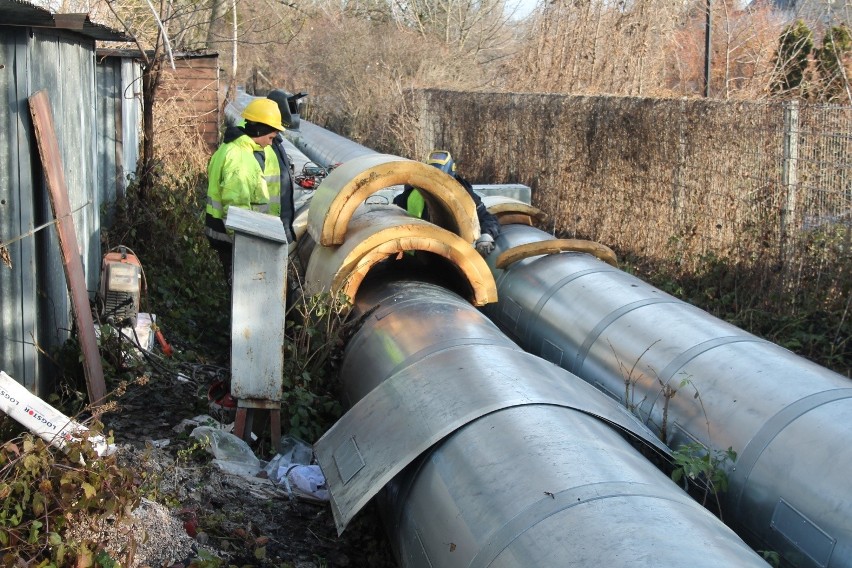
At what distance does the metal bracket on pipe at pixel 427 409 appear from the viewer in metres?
3.92

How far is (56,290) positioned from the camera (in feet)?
18.2

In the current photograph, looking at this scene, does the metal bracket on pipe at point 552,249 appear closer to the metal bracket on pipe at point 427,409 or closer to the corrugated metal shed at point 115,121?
the metal bracket on pipe at point 427,409

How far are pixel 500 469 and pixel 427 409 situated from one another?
2.22 feet

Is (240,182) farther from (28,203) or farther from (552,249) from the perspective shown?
(552,249)

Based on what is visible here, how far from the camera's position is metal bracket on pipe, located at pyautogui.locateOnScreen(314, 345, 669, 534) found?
12.9 feet

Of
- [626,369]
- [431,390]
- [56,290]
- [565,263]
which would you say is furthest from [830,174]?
[56,290]

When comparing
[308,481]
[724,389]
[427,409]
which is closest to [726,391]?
[724,389]

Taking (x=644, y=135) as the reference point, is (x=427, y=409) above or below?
below

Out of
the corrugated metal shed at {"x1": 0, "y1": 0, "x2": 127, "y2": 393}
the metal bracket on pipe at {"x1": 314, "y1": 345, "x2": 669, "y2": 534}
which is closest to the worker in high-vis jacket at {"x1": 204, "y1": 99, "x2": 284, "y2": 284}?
the corrugated metal shed at {"x1": 0, "y1": 0, "x2": 127, "y2": 393}

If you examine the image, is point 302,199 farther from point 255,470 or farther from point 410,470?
point 410,470

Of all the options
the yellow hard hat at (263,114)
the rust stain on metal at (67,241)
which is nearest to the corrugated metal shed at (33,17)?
the rust stain on metal at (67,241)

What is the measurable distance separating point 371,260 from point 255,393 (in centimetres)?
126

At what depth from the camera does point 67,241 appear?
525 cm

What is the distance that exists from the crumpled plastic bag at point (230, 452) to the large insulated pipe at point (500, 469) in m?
0.67
